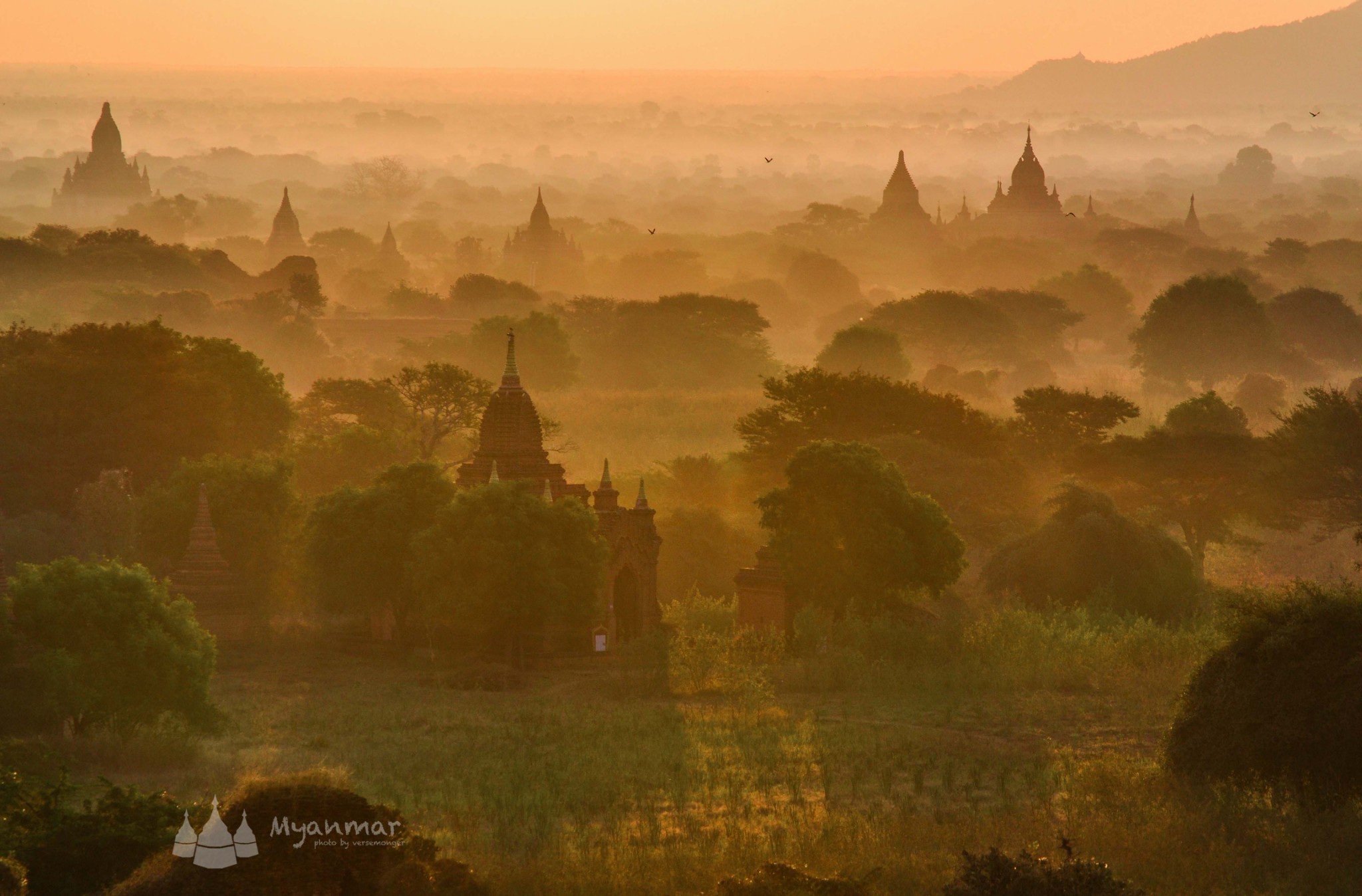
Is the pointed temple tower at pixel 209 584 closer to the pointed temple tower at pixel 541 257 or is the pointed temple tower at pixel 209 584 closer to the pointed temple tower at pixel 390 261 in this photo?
the pointed temple tower at pixel 541 257

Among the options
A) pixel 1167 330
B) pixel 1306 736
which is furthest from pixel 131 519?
pixel 1167 330

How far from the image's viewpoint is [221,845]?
16.2m

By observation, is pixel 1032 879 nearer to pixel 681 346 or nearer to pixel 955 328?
pixel 681 346

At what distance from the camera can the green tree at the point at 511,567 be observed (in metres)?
36.5

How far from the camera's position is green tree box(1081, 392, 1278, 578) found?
48.6 meters

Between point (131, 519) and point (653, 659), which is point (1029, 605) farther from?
point (131, 519)

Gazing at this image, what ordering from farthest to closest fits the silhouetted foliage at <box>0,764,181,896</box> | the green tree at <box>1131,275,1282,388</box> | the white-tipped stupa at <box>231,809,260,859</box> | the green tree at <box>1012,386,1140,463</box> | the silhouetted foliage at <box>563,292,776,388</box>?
the silhouetted foliage at <box>563,292,776,388</box>, the green tree at <box>1131,275,1282,388</box>, the green tree at <box>1012,386,1140,463</box>, the silhouetted foliage at <box>0,764,181,896</box>, the white-tipped stupa at <box>231,809,260,859</box>

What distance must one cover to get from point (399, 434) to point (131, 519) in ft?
38.8

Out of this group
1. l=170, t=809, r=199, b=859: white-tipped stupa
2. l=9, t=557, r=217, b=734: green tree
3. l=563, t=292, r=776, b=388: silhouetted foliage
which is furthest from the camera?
l=563, t=292, r=776, b=388: silhouetted foliage

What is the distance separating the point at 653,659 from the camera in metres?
35.4

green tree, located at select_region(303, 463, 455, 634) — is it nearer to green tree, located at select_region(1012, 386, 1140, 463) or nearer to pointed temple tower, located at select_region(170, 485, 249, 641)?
pointed temple tower, located at select_region(170, 485, 249, 641)

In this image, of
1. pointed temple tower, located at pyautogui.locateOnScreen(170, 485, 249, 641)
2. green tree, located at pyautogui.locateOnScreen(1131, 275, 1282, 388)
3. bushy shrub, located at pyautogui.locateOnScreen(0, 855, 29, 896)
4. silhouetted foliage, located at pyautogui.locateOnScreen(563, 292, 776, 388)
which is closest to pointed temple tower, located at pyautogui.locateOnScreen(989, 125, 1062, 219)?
silhouetted foliage, located at pyautogui.locateOnScreen(563, 292, 776, 388)

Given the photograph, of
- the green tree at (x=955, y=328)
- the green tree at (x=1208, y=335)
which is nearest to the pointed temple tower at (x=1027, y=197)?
the green tree at (x=955, y=328)

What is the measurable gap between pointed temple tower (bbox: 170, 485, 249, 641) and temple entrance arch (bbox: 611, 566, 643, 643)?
673cm
